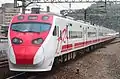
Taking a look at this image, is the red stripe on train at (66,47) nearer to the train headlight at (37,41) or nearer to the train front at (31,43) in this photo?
the train front at (31,43)

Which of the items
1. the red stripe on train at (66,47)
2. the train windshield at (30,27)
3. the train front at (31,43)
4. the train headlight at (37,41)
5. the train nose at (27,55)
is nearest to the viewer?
the train nose at (27,55)

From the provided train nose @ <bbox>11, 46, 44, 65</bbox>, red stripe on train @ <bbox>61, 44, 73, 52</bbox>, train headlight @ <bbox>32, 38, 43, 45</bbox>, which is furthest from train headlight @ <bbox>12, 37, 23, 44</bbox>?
red stripe on train @ <bbox>61, 44, 73, 52</bbox>

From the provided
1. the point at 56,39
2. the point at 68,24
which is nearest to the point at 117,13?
the point at 68,24

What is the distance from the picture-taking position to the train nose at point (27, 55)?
11898 millimetres

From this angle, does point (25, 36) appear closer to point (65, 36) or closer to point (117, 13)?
point (65, 36)

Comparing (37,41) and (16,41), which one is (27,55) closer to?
(37,41)

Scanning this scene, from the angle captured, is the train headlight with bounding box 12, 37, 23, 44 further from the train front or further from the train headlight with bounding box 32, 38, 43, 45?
the train headlight with bounding box 32, 38, 43, 45

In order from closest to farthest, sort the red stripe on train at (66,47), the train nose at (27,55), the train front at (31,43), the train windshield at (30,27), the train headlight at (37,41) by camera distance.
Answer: the train nose at (27,55)
the train front at (31,43)
the train headlight at (37,41)
the train windshield at (30,27)
the red stripe on train at (66,47)

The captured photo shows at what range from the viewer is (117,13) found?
219 feet

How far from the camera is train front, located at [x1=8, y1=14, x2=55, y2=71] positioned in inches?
473

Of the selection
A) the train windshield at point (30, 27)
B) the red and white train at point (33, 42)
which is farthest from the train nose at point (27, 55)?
the train windshield at point (30, 27)

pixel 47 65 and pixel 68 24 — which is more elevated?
pixel 68 24

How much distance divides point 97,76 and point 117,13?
2132 inches

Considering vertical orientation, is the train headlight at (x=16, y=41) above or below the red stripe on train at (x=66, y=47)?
above
